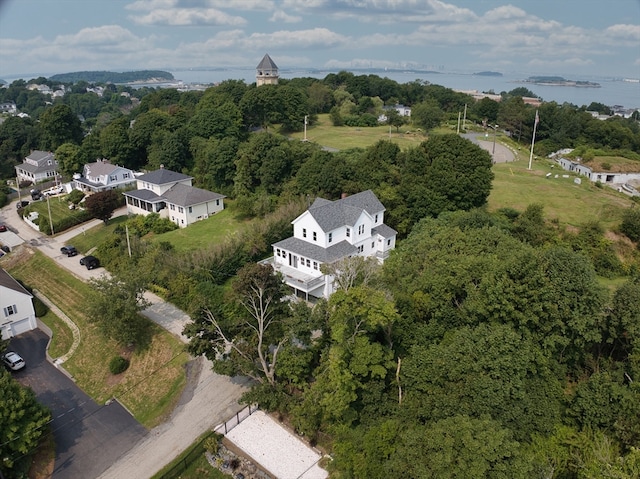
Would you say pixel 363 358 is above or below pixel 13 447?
above

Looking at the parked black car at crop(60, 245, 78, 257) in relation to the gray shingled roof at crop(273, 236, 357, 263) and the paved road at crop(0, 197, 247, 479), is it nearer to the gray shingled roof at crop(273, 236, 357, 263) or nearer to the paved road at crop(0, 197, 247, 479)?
the paved road at crop(0, 197, 247, 479)

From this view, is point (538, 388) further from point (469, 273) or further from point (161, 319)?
point (161, 319)

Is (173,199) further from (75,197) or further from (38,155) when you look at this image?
(38,155)

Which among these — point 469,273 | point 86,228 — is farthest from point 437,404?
point 86,228

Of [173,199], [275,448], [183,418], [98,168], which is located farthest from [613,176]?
[98,168]

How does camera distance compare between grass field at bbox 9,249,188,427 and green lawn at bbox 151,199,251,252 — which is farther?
green lawn at bbox 151,199,251,252

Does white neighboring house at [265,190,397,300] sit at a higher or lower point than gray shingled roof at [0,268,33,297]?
higher

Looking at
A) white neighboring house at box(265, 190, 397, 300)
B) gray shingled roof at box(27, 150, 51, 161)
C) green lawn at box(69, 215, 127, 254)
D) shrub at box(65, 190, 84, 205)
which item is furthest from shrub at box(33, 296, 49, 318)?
gray shingled roof at box(27, 150, 51, 161)

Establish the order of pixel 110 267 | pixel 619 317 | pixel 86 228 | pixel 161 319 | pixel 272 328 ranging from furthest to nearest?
1. pixel 86 228
2. pixel 110 267
3. pixel 161 319
4. pixel 272 328
5. pixel 619 317
